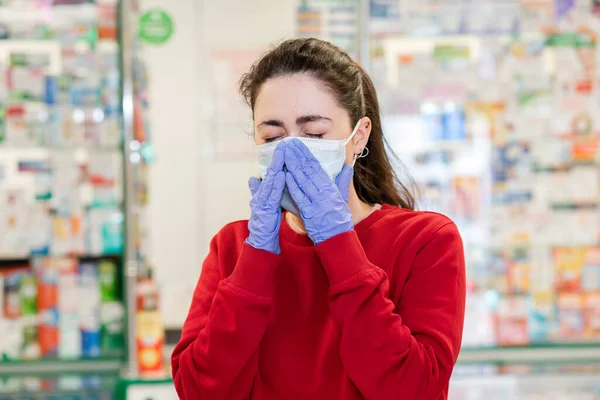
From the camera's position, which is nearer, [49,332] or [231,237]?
[231,237]

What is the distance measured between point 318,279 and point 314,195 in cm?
23

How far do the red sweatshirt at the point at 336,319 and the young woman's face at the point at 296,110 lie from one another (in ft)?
0.79

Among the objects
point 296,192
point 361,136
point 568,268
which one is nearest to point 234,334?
point 296,192

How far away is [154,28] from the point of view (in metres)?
3.72

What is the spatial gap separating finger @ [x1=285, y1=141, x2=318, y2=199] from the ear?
0.23 meters

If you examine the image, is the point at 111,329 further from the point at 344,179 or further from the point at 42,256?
the point at 344,179

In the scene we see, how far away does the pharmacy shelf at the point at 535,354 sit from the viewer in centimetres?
359

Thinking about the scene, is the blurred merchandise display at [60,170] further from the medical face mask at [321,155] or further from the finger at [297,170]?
the finger at [297,170]

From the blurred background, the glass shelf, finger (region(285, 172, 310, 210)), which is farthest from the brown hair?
the glass shelf

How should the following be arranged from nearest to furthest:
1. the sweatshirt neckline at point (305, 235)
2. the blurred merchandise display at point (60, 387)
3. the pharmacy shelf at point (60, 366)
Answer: the sweatshirt neckline at point (305, 235) < the blurred merchandise display at point (60, 387) < the pharmacy shelf at point (60, 366)

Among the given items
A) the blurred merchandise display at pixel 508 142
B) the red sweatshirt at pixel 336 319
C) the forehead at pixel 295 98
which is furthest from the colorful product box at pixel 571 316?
the forehead at pixel 295 98

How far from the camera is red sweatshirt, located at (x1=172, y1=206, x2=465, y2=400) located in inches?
49.9

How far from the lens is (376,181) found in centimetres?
171

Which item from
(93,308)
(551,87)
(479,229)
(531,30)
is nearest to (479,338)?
(479,229)
